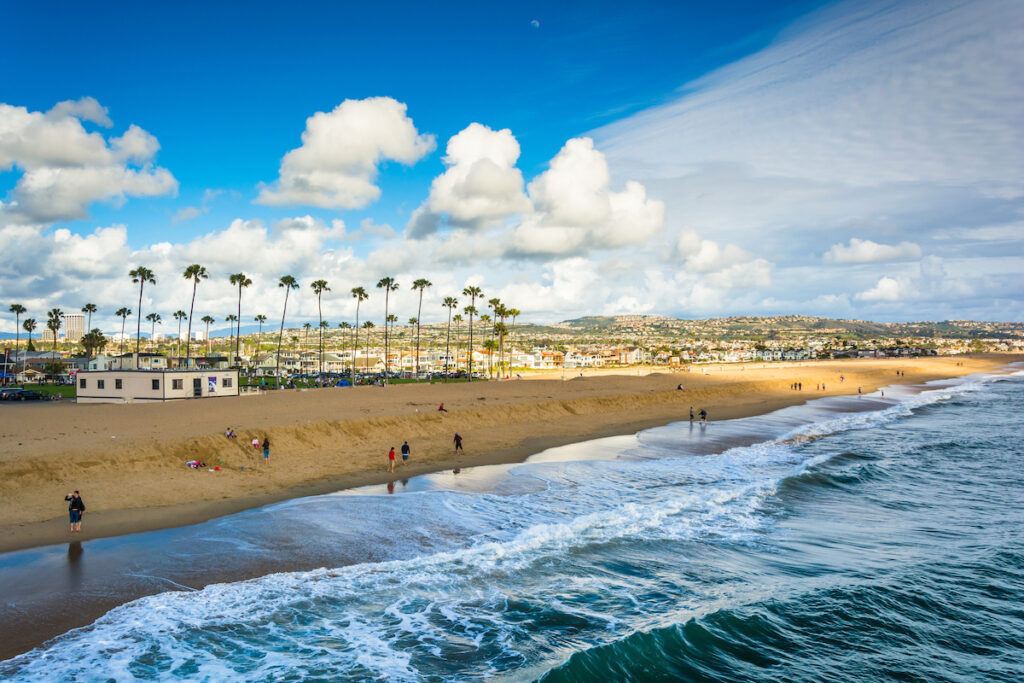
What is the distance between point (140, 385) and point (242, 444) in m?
20.7

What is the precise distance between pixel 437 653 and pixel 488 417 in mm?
28121

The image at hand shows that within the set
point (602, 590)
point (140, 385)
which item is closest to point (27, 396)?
point (140, 385)

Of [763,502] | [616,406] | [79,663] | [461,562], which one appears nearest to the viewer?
[79,663]

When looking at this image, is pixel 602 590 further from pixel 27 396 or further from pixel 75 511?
pixel 27 396

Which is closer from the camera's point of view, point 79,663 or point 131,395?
point 79,663

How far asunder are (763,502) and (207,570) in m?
17.8

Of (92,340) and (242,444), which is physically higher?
(92,340)

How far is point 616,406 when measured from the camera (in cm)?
4819

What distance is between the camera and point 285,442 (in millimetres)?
26562

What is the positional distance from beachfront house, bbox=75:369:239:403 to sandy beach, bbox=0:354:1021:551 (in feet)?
8.69

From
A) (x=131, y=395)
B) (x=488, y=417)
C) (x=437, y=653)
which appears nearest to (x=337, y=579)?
(x=437, y=653)

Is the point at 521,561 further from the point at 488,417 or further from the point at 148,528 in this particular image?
the point at 488,417

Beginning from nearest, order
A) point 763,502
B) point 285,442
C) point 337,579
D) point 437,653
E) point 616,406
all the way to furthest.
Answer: point 437,653 < point 337,579 < point 763,502 < point 285,442 < point 616,406

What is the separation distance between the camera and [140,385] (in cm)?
3928
